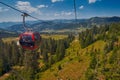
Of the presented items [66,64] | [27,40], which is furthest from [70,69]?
[27,40]

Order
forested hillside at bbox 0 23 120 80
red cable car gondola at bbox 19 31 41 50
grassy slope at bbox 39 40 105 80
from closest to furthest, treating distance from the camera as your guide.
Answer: red cable car gondola at bbox 19 31 41 50
forested hillside at bbox 0 23 120 80
grassy slope at bbox 39 40 105 80

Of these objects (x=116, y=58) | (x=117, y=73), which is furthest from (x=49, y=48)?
(x=117, y=73)

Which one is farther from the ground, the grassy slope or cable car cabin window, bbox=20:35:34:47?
cable car cabin window, bbox=20:35:34:47

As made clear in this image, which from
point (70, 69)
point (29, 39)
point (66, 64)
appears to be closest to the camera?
point (29, 39)

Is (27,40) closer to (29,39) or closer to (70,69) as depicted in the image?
(29,39)

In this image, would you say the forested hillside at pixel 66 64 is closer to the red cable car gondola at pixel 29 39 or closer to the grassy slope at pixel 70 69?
the grassy slope at pixel 70 69

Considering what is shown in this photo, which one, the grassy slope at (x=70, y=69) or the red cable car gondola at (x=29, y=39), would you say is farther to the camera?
the grassy slope at (x=70, y=69)

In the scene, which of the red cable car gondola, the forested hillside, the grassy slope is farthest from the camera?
the grassy slope

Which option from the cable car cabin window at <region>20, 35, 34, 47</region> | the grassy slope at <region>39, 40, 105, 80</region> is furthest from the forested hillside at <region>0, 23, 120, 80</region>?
the cable car cabin window at <region>20, 35, 34, 47</region>

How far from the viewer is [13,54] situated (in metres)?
A: 159

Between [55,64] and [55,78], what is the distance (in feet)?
88.2

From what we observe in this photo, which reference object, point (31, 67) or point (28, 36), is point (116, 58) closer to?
point (31, 67)

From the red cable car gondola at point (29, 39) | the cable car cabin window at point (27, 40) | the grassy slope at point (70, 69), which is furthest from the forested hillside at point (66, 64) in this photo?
the cable car cabin window at point (27, 40)

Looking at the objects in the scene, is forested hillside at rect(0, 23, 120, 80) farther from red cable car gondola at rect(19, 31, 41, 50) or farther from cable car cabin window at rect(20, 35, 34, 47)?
cable car cabin window at rect(20, 35, 34, 47)
